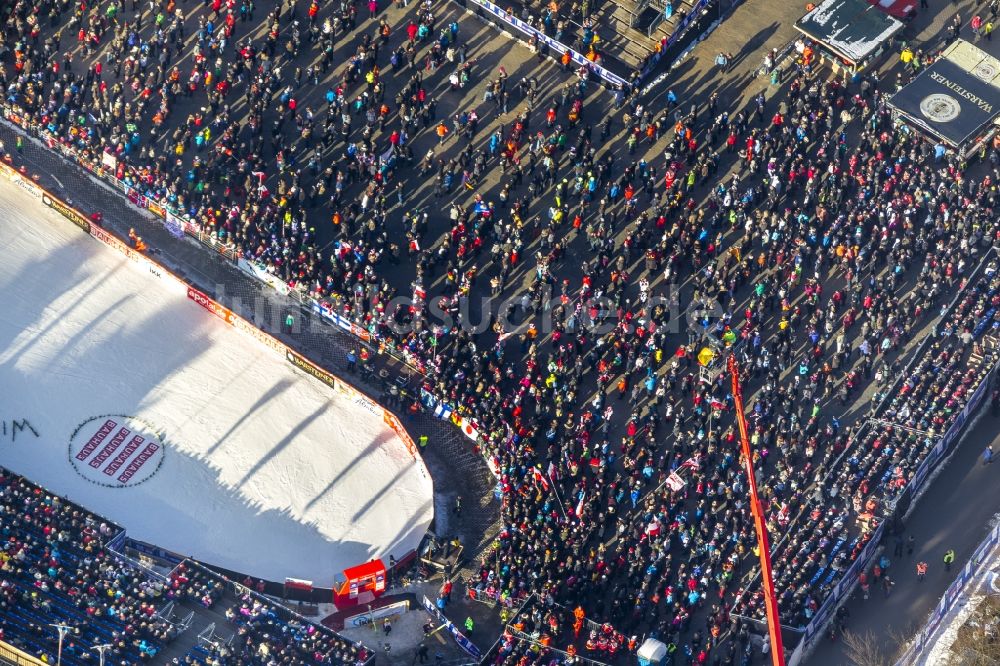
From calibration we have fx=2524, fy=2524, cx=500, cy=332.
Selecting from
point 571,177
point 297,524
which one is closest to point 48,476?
point 297,524

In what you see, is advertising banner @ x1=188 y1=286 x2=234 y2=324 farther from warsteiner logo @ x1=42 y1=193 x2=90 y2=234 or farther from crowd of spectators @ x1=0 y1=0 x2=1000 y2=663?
warsteiner logo @ x1=42 y1=193 x2=90 y2=234

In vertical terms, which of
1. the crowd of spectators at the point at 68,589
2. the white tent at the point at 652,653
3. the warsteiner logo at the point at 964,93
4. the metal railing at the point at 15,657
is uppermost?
the warsteiner logo at the point at 964,93

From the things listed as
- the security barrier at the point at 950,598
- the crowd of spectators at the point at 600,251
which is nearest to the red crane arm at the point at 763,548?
the crowd of spectators at the point at 600,251

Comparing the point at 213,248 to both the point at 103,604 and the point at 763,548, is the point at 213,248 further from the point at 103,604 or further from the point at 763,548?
the point at 763,548

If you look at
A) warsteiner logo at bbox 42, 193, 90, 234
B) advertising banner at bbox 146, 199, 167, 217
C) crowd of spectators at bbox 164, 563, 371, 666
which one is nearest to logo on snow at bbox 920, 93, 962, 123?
advertising banner at bbox 146, 199, 167, 217

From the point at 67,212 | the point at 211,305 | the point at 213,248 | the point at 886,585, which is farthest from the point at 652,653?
the point at 67,212

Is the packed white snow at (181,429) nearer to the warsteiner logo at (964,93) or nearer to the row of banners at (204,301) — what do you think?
the row of banners at (204,301)

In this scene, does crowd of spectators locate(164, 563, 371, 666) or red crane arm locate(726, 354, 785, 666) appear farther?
crowd of spectators locate(164, 563, 371, 666)
